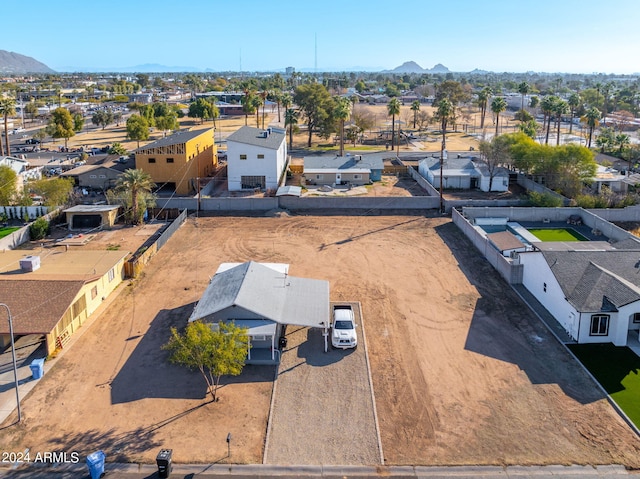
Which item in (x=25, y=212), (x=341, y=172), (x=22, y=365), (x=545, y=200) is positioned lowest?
(x=22, y=365)

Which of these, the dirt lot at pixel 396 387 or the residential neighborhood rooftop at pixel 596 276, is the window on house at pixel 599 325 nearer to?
the residential neighborhood rooftop at pixel 596 276

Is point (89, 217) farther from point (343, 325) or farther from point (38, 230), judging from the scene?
point (343, 325)

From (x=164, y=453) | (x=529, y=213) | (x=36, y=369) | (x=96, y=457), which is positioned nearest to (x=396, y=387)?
(x=164, y=453)

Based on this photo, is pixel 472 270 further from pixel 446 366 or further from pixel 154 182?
pixel 154 182

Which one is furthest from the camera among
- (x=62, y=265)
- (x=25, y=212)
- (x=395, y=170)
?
(x=395, y=170)

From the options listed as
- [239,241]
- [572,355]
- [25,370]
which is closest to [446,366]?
[572,355]

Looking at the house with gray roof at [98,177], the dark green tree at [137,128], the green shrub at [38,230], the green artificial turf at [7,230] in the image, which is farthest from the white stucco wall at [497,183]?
the dark green tree at [137,128]

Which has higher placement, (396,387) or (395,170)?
(395,170)
